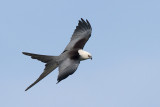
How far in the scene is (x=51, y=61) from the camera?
1862 centimetres

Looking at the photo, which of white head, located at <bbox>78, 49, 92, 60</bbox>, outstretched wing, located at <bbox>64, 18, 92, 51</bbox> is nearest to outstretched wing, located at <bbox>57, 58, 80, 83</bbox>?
white head, located at <bbox>78, 49, 92, 60</bbox>

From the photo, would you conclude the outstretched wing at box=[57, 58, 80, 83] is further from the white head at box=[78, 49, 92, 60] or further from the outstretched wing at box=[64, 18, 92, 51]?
the outstretched wing at box=[64, 18, 92, 51]

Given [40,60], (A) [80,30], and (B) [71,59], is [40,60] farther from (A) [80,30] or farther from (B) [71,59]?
(A) [80,30]

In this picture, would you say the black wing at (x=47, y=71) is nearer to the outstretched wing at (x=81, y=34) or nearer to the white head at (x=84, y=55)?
the white head at (x=84, y=55)

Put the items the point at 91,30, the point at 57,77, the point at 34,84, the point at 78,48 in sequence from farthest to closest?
the point at 91,30, the point at 78,48, the point at 34,84, the point at 57,77

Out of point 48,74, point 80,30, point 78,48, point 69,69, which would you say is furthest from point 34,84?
point 80,30

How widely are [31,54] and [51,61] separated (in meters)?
0.86

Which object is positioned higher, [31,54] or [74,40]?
[74,40]

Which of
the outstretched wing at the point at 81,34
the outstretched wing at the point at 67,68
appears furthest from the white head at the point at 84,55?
the outstretched wing at the point at 81,34

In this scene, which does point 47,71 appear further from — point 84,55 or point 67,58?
point 84,55

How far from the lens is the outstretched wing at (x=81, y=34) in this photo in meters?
21.2

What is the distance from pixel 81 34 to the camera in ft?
71.8

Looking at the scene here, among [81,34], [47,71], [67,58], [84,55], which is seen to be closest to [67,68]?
[67,58]

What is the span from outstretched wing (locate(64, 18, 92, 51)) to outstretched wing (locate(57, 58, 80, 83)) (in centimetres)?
278
